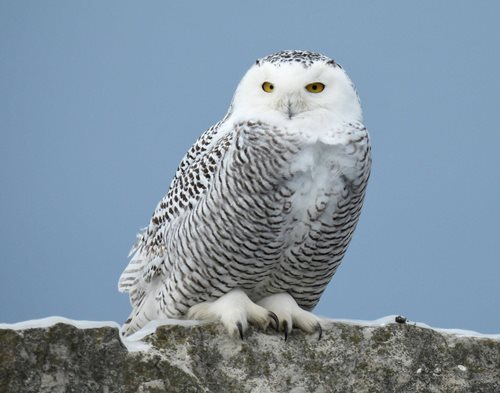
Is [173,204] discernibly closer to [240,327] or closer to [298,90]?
[240,327]

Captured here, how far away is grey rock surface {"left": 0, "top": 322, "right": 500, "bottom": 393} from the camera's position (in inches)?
122

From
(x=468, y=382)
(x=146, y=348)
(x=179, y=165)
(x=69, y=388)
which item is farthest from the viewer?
(x=179, y=165)

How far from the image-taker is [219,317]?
369 centimetres

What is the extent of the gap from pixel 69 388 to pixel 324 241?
1036 mm

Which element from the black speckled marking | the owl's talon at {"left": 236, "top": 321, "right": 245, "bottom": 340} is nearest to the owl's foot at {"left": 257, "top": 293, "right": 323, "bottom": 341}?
the owl's talon at {"left": 236, "top": 321, "right": 245, "bottom": 340}

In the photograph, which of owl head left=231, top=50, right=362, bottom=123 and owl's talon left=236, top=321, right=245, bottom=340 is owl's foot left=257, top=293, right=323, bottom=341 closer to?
owl's talon left=236, top=321, right=245, bottom=340

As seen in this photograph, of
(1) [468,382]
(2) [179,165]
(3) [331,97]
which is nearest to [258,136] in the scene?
(3) [331,97]

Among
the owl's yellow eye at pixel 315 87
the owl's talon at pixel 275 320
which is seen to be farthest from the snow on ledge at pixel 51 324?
the owl's yellow eye at pixel 315 87

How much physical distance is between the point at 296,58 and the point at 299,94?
122mm

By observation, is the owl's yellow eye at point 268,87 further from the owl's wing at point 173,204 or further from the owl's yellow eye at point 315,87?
the owl's wing at point 173,204

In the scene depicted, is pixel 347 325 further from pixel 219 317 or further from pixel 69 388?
pixel 69 388

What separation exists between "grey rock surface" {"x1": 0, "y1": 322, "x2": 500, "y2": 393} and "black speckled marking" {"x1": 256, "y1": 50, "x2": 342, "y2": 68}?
2.98ft

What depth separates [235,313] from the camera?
366 cm

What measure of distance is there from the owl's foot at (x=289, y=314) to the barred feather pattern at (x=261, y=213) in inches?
1.4
